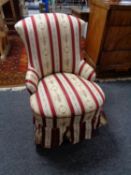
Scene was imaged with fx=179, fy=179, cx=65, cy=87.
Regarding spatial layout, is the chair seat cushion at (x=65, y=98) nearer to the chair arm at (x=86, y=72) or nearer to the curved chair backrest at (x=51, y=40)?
the chair arm at (x=86, y=72)

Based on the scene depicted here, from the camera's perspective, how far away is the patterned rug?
213cm

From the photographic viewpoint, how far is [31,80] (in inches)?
51.3

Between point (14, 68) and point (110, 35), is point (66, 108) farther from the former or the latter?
point (14, 68)

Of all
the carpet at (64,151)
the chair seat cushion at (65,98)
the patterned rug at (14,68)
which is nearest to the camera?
the chair seat cushion at (65,98)

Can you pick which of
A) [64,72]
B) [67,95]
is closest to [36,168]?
[67,95]

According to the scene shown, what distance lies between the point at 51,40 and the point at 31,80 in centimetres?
37

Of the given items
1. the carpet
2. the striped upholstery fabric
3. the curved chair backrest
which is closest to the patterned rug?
the carpet

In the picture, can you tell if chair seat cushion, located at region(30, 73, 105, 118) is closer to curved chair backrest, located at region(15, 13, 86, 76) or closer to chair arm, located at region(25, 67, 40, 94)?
chair arm, located at region(25, 67, 40, 94)

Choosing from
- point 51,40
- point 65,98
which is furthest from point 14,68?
point 65,98

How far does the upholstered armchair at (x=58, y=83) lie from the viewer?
117 cm

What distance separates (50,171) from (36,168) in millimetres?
100

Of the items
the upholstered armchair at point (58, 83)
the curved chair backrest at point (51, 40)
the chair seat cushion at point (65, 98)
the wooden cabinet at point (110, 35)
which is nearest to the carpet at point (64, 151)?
the upholstered armchair at point (58, 83)

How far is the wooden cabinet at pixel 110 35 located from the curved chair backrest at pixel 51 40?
0.54 metres

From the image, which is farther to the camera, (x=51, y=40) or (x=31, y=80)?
(x=51, y=40)
